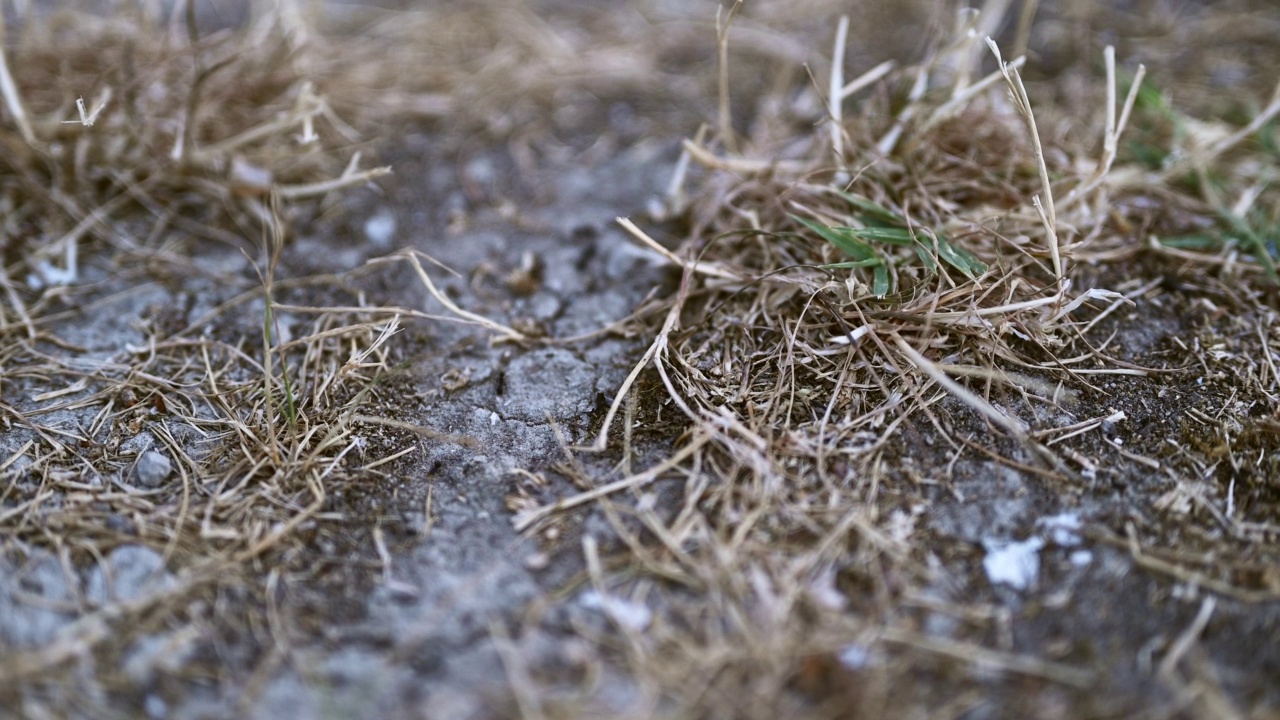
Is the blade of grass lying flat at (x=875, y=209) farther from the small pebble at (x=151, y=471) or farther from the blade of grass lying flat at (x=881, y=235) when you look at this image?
the small pebble at (x=151, y=471)

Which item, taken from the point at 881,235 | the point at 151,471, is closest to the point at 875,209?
the point at 881,235

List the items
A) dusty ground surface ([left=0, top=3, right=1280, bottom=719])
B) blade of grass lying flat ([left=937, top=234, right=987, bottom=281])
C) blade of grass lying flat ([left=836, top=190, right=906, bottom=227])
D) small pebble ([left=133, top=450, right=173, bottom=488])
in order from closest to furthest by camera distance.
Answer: dusty ground surface ([left=0, top=3, right=1280, bottom=719]), small pebble ([left=133, top=450, right=173, bottom=488]), blade of grass lying flat ([left=937, top=234, right=987, bottom=281]), blade of grass lying flat ([left=836, top=190, right=906, bottom=227])

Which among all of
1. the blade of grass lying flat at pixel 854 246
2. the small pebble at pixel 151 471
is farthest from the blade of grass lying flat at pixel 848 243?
the small pebble at pixel 151 471

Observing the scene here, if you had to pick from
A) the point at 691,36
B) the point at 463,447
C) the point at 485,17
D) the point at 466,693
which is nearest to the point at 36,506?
the point at 463,447

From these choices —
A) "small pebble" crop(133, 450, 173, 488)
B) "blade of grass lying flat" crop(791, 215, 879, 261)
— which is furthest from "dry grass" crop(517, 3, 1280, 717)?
"small pebble" crop(133, 450, 173, 488)

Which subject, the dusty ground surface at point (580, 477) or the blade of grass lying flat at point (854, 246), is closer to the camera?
the dusty ground surface at point (580, 477)

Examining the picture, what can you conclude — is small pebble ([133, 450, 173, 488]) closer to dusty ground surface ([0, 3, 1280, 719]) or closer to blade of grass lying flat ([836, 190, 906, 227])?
dusty ground surface ([0, 3, 1280, 719])

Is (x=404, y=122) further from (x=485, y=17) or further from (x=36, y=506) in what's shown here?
(x=36, y=506)

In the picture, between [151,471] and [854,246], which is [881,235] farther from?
[151,471]
